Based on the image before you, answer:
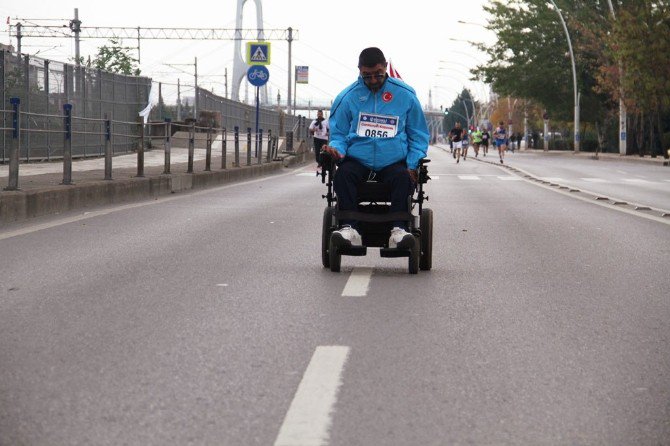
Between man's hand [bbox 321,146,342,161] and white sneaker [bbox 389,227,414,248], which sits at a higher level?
man's hand [bbox 321,146,342,161]

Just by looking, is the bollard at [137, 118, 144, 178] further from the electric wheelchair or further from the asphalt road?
the electric wheelchair

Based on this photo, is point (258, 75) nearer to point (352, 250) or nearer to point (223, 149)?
point (223, 149)

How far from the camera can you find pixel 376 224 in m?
8.88

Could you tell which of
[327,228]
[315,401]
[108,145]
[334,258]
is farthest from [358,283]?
[108,145]

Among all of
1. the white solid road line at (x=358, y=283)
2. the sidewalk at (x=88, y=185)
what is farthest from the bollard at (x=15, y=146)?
the white solid road line at (x=358, y=283)

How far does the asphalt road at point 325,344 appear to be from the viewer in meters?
4.26

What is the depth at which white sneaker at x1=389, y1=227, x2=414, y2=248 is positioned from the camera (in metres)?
8.61

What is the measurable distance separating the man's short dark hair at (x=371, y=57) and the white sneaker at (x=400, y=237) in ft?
3.88

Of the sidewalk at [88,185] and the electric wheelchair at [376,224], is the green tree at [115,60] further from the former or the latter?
the electric wheelchair at [376,224]

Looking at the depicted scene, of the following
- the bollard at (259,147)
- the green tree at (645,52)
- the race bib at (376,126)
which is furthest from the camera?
the green tree at (645,52)

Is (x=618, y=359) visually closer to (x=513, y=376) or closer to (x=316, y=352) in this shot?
(x=513, y=376)

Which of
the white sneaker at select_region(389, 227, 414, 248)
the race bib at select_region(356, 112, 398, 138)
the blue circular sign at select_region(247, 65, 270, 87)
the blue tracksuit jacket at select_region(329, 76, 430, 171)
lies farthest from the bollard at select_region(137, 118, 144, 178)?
the blue circular sign at select_region(247, 65, 270, 87)

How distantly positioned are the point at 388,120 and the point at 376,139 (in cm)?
16

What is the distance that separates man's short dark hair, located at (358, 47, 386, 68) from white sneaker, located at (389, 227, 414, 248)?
46.5 inches
